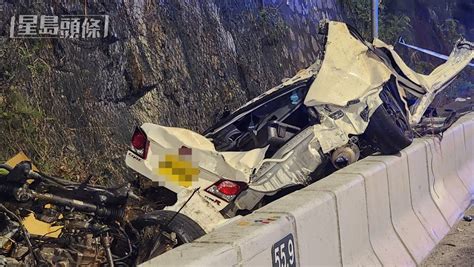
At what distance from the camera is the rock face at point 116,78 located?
253 inches

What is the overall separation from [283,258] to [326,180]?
137 cm

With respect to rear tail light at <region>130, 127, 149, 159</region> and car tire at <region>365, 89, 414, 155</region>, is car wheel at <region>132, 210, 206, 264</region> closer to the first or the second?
rear tail light at <region>130, 127, 149, 159</region>

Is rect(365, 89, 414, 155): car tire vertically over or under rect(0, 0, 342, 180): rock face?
under

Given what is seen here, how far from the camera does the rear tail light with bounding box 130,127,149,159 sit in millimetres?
5375

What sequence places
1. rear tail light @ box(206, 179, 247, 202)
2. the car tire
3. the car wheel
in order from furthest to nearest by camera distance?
the car tire → rear tail light @ box(206, 179, 247, 202) → the car wheel

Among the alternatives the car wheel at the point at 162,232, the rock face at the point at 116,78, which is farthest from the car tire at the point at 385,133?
the car wheel at the point at 162,232

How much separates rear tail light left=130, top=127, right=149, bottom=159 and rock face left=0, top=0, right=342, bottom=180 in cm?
124

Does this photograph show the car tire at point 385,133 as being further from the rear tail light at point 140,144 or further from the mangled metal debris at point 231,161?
the rear tail light at point 140,144

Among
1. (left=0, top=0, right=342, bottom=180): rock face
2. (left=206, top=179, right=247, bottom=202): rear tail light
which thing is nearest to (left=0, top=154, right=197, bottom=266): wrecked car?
(left=206, top=179, right=247, bottom=202): rear tail light

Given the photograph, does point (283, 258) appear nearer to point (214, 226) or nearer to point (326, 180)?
point (214, 226)

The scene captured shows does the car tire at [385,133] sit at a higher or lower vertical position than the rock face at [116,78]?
lower

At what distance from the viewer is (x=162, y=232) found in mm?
4086

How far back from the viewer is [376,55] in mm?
6719

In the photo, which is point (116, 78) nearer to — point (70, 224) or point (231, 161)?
point (231, 161)
